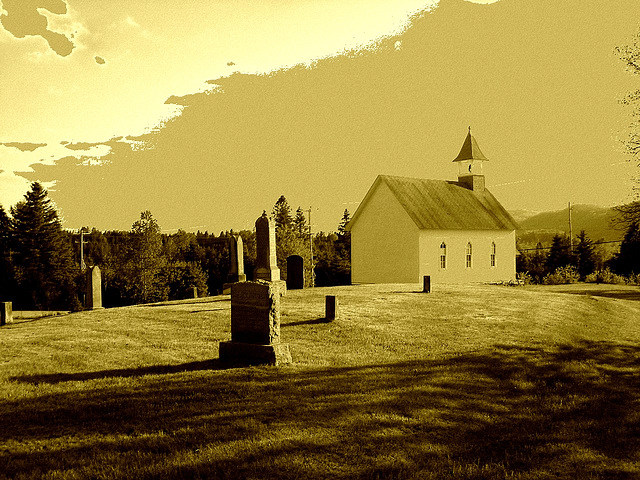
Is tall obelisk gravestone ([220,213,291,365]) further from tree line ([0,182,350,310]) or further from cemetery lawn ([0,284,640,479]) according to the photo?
tree line ([0,182,350,310])

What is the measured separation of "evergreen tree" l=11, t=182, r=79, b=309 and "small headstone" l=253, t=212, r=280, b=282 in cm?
3577

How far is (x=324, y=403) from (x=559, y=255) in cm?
5661

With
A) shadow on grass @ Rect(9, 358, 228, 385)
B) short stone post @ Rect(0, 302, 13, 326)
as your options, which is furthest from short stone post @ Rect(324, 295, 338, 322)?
short stone post @ Rect(0, 302, 13, 326)

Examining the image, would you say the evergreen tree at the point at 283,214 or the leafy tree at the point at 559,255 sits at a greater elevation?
the evergreen tree at the point at 283,214

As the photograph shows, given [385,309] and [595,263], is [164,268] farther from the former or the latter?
[595,263]

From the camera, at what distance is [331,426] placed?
757cm

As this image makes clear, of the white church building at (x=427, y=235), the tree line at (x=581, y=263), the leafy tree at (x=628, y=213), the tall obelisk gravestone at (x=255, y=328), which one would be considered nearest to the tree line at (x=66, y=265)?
the white church building at (x=427, y=235)

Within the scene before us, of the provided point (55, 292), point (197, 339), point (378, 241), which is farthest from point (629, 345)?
point (55, 292)

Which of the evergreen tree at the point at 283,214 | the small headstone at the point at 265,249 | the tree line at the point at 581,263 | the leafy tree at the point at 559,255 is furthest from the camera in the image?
the evergreen tree at the point at 283,214

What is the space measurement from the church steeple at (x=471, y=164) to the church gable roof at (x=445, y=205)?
79 cm

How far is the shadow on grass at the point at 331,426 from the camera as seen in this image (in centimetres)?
630

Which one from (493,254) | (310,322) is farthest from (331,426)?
(493,254)

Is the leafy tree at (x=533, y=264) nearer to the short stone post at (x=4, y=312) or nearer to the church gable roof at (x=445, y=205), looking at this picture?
the church gable roof at (x=445, y=205)

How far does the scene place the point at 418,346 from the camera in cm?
1452
